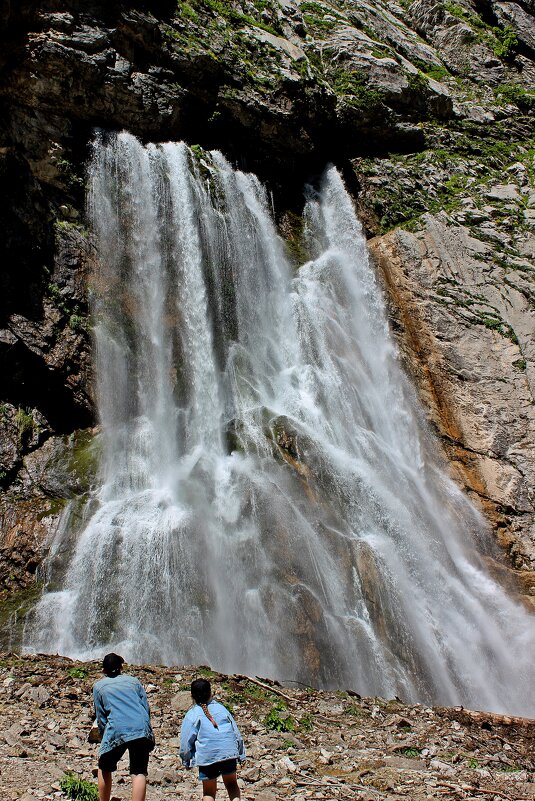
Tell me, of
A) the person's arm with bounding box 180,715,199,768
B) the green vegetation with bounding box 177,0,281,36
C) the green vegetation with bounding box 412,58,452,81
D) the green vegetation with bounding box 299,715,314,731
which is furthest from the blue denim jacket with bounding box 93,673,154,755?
the green vegetation with bounding box 412,58,452,81

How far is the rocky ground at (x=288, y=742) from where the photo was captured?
5320 mm

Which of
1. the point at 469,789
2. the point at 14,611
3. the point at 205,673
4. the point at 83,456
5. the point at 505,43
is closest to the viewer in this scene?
the point at 469,789

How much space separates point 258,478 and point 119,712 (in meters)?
9.03

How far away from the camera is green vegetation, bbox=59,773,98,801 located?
4.58m

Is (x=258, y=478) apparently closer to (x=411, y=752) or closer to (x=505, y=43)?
(x=411, y=752)

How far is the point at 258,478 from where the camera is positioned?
42.9ft

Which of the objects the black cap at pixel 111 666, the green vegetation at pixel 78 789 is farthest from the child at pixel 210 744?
the green vegetation at pixel 78 789

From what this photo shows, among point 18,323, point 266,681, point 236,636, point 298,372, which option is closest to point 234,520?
point 236,636

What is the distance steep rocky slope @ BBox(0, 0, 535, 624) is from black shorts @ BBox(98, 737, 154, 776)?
8.02m

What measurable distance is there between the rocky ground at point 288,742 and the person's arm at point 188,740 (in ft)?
4.29

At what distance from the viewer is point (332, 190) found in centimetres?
2189

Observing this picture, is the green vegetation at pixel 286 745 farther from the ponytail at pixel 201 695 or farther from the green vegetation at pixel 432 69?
the green vegetation at pixel 432 69

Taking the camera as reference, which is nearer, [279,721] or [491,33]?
[279,721]

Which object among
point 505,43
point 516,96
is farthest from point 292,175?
point 505,43
